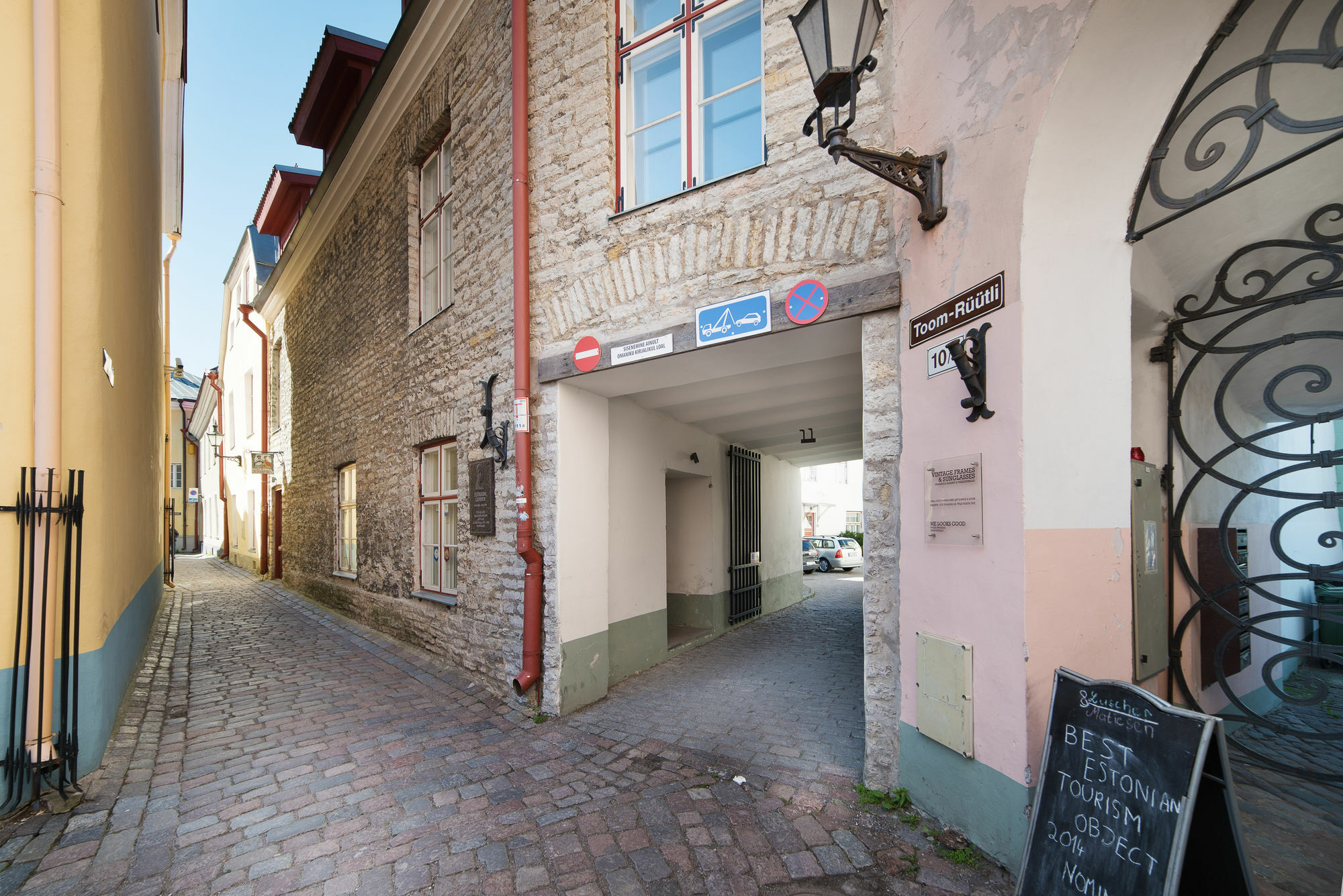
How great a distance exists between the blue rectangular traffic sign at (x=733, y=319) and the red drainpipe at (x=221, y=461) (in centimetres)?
2139

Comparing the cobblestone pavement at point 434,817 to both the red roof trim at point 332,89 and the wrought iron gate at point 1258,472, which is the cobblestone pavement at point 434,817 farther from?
the red roof trim at point 332,89

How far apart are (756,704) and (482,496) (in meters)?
2.92

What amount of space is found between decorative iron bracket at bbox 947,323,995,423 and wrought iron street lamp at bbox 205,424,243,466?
1915cm

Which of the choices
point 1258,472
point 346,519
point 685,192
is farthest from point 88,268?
point 1258,472

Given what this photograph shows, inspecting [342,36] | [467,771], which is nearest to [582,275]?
[467,771]

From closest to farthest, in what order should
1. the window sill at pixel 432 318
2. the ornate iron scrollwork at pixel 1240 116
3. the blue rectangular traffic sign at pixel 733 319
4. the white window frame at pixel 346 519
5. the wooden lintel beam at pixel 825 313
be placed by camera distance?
the ornate iron scrollwork at pixel 1240 116 < the wooden lintel beam at pixel 825 313 < the blue rectangular traffic sign at pixel 733 319 < the window sill at pixel 432 318 < the white window frame at pixel 346 519

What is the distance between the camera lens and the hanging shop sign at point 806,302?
3.54 m

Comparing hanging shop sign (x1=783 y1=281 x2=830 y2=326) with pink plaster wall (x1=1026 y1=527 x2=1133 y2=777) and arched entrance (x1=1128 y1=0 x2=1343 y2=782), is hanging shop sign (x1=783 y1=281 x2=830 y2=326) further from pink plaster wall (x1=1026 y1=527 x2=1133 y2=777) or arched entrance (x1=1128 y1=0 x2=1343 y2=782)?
pink plaster wall (x1=1026 y1=527 x2=1133 y2=777)

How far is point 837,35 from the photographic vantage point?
2.66 meters

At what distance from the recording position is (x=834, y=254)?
11.6 feet

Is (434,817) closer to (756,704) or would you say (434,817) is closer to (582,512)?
(582,512)

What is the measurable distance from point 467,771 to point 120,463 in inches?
144

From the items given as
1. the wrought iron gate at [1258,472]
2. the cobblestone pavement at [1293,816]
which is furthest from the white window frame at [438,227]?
the cobblestone pavement at [1293,816]

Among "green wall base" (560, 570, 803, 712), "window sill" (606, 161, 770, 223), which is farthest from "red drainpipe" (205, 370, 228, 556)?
"window sill" (606, 161, 770, 223)
